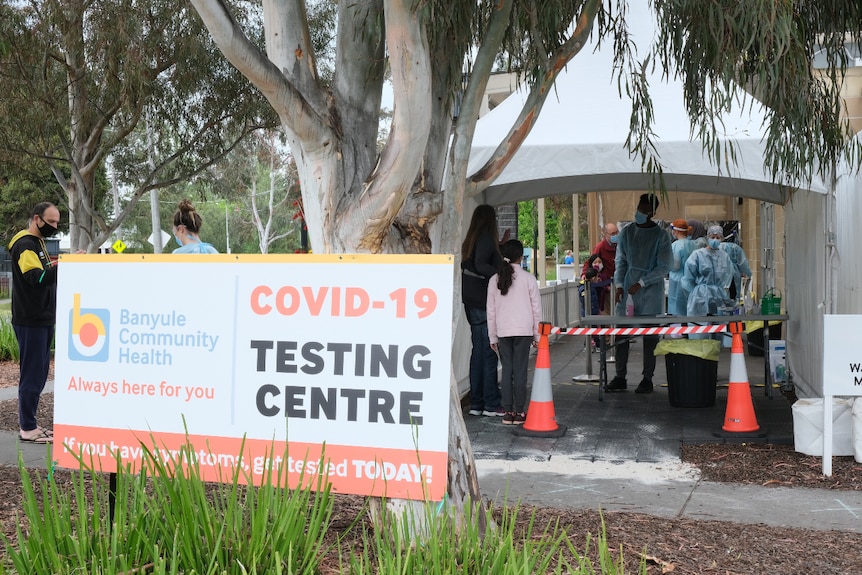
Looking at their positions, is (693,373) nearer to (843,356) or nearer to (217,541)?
(843,356)

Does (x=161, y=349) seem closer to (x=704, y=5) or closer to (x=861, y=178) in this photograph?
(x=704, y=5)

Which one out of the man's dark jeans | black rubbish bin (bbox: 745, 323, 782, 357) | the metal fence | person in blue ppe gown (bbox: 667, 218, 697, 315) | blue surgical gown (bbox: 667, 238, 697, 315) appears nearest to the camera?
the man's dark jeans

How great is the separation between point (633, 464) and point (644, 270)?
13.8 ft

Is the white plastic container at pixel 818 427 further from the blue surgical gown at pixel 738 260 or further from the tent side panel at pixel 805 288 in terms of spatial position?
the blue surgical gown at pixel 738 260

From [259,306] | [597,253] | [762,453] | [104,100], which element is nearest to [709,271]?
→ [597,253]

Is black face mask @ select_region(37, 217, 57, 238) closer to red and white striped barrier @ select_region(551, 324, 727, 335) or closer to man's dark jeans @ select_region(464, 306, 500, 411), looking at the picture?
man's dark jeans @ select_region(464, 306, 500, 411)

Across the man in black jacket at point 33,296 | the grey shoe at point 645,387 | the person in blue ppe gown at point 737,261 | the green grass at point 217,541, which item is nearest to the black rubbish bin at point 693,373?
the grey shoe at point 645,387

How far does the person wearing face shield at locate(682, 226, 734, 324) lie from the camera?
1185cm

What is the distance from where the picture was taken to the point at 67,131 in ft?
65.7

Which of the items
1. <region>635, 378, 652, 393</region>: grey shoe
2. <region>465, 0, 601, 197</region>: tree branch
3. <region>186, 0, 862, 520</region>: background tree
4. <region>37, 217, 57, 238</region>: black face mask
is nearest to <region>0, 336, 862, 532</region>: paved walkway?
<region>635, 378, 652, 393</region>: grey shoe

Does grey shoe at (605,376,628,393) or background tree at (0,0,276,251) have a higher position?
background tree at (0,0,276,251)

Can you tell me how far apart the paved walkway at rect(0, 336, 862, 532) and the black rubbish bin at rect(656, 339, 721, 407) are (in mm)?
113

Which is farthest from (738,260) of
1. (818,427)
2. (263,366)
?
(263,366)

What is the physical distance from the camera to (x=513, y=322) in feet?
29.0
